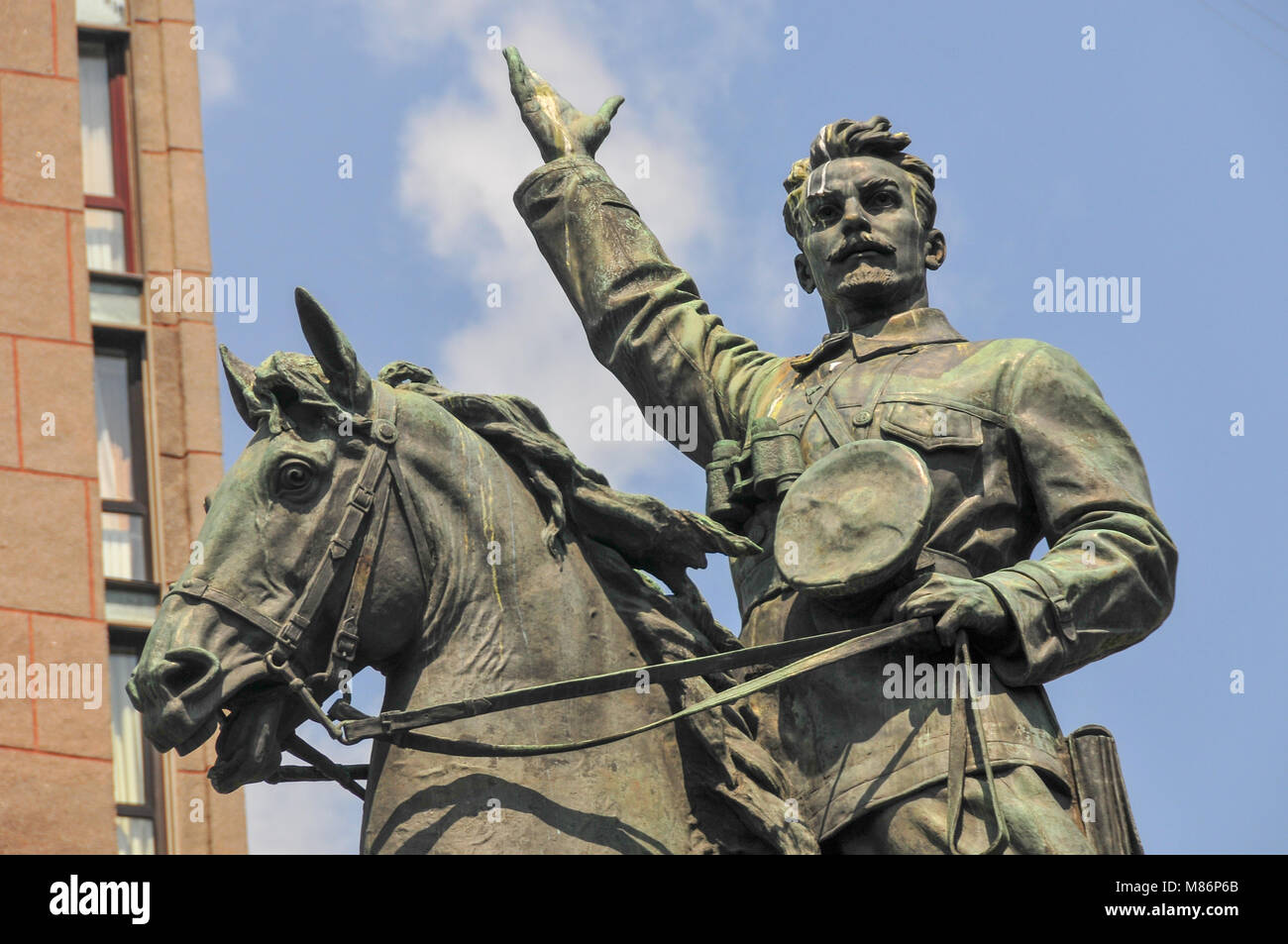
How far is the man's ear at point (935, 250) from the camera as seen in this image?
43.0 feet

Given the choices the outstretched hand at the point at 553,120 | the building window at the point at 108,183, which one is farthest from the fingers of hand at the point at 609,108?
the building window at the point at 108,183

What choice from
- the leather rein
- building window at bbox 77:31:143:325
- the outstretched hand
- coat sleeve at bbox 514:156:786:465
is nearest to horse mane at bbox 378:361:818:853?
the leather rein

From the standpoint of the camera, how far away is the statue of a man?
37.0 feet

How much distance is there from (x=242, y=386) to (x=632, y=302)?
10.5 ft

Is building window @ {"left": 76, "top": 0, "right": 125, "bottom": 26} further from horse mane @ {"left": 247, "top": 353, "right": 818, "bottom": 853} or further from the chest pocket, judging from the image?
horse mane @ {"left": 247, "top": 353, "right": 818, "bottom": 853}

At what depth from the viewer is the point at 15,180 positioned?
34938mm

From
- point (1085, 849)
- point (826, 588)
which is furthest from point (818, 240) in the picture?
point (1085, 849)

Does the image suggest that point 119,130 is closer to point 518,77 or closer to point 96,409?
point 96,409

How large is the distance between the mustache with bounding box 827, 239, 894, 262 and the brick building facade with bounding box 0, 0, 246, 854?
731 inches

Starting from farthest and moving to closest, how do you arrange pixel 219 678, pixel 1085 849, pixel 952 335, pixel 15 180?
pixel 15 180 → pixel 952 335 → pixel 1085 849 → pixel 219 678

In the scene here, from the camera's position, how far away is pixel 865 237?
12.8 meters

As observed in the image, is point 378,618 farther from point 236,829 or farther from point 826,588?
point 236,829

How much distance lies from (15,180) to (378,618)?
25.4 meters
